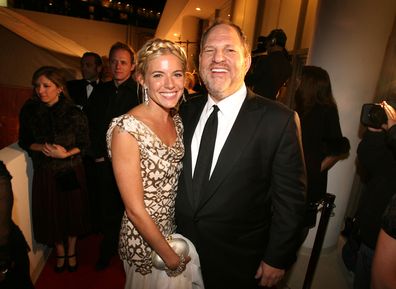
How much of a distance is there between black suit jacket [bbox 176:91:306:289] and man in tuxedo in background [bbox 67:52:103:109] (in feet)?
8.09

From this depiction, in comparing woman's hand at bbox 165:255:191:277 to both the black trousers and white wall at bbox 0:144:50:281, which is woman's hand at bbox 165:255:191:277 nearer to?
the black trousers

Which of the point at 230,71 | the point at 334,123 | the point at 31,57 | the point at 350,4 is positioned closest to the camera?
the point at 230,71

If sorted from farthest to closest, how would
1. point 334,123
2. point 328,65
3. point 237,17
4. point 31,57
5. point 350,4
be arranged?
point 237,17 < point 31,57 < point 328,65 < point 350,4 < point 334,123

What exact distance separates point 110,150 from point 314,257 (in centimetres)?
171

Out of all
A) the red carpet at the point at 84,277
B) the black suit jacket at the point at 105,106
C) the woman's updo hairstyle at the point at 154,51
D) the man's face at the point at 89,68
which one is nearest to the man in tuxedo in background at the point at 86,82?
the man's face at the point at 89,68

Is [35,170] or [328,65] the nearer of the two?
[35,170]

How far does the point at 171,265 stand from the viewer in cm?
154

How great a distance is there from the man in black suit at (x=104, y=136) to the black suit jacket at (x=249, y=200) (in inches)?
51.2

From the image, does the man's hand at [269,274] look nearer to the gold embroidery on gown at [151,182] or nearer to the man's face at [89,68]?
the gold embroidery on gown at [151,182]

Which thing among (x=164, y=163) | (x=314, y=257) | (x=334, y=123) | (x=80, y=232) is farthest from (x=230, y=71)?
(x=80, y=232)

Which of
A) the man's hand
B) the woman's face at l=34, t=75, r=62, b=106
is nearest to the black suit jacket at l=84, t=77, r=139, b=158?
the woman's face at l=34, t=75, r=62, b=106

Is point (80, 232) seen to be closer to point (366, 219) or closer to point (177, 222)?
point (177, 222)

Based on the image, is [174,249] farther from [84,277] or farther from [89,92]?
[89,92]

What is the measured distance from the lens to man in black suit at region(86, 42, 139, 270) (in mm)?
2734
